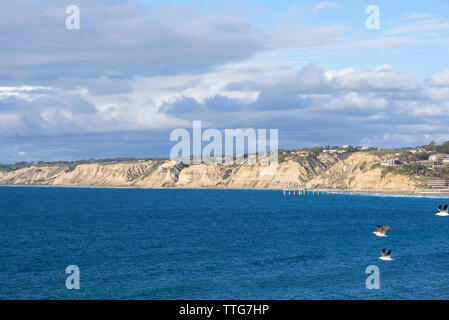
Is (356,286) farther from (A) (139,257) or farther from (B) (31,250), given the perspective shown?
(B) (31,250)

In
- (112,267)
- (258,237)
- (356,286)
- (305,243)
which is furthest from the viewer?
(258,237)

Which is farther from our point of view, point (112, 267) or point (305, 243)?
point (305, 243)

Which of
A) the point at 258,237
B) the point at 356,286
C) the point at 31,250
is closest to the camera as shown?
the point at 356,286

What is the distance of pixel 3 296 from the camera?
4222cm

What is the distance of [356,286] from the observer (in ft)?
154
